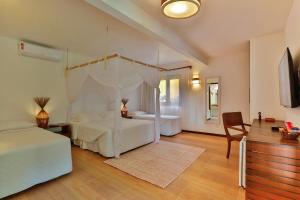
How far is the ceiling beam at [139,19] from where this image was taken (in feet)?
6.25

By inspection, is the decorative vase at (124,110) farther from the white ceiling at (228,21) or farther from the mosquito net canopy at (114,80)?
the white ceiling at (228,21)

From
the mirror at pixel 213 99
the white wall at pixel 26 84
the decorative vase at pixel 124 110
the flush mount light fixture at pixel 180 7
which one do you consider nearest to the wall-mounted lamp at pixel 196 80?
the mirror at pixel 213 99

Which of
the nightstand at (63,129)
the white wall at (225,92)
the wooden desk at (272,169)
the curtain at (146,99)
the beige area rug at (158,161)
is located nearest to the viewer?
the wooden desk at (272,169)

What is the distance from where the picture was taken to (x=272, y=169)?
1472 millimetres

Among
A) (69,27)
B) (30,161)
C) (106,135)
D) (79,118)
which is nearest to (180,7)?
(69,27)

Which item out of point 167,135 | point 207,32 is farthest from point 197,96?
point 207,32

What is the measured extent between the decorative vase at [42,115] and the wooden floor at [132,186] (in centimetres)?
145

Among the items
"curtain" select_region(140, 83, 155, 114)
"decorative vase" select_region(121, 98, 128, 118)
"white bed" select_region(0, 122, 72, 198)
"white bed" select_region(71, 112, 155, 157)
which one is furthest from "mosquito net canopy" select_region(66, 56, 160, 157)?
"curtain" select_region(140, 83, 155, 114)

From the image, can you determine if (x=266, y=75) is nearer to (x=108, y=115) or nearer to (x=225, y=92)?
(x=225, y=92)

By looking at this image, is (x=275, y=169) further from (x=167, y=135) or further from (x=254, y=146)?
(x=167, y=135)

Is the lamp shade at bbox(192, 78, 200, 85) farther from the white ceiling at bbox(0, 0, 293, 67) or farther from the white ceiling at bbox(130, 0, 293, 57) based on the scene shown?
the white ceiling at bbox(130, 0, 293, 57)

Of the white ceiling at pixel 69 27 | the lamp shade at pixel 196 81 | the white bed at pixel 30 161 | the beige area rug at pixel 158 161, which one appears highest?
the white ceiling at pixel 69 27

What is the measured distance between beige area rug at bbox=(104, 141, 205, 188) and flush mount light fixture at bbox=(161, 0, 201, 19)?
94.9 inches

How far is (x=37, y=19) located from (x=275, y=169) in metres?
4.14
